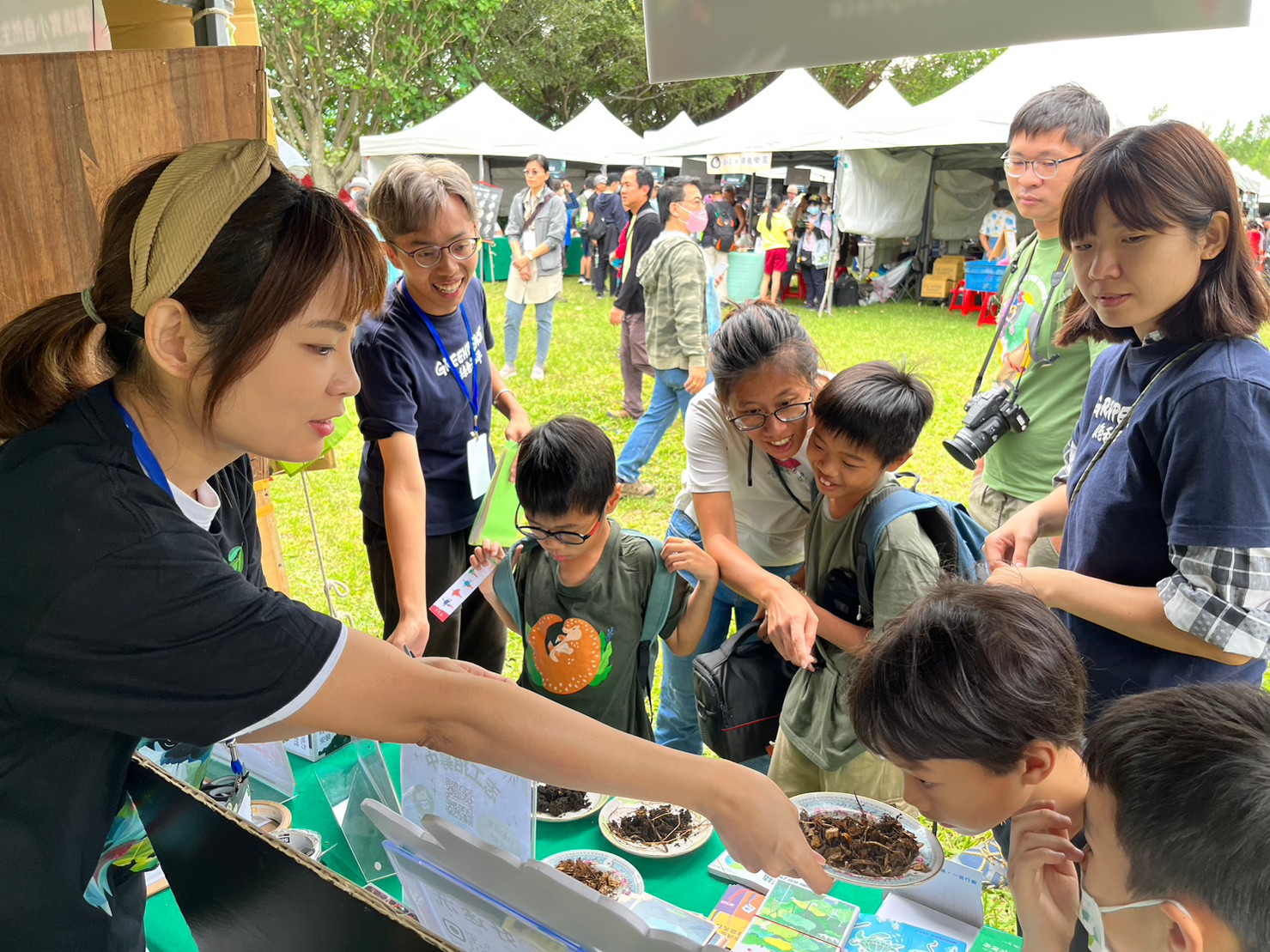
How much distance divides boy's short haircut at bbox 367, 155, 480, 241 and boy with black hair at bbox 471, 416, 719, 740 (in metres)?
0.57

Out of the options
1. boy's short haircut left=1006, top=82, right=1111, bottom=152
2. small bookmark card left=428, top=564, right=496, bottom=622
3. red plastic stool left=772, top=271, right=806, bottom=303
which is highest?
boy's short haircut left=1006, top=82, right=1111, bottom=152

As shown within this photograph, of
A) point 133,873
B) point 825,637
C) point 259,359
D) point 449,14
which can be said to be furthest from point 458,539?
point 449,14

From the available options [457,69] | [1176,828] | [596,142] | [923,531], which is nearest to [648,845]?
[923,531]

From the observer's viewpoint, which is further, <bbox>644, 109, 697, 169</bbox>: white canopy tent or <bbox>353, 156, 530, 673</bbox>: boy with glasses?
<bbox>644, 109, 697, 169</bbox>: white canopy tent

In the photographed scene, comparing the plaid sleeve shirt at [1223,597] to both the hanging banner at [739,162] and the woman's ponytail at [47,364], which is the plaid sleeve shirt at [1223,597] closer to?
the woman's ponytail at [47,364]

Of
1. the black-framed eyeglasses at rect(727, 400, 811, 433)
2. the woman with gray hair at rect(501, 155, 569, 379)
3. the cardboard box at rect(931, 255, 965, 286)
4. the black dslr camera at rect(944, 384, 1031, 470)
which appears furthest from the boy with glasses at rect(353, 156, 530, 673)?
the cardboard box at rect(931, 255, 965, 286)

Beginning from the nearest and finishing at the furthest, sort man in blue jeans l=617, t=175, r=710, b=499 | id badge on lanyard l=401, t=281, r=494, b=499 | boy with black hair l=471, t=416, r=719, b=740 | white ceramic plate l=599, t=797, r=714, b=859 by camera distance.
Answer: white ceramic plate l=599, t=797, r=714, b=859, boy with black hair l=471, t=416, r=719, b=740, id badge on lanyard l=401, t=281, r=494, b=499, man in blue jeans l=617, t=175, r=710, b=499

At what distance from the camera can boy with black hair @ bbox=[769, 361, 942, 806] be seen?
1789mm

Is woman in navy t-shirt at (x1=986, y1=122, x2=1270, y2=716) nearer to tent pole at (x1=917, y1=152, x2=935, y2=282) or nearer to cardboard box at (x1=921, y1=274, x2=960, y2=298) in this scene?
cardboard box at (x1=921, y1=274, x2=960, y2=298)

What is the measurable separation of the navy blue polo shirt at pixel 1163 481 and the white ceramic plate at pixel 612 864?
80cm

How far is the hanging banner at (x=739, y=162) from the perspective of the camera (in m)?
12.3

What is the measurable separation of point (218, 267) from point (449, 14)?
20.9 m

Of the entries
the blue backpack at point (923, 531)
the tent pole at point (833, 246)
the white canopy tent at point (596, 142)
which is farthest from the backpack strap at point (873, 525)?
the white canopy tent at point (596, 142)

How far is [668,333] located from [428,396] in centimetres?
318
